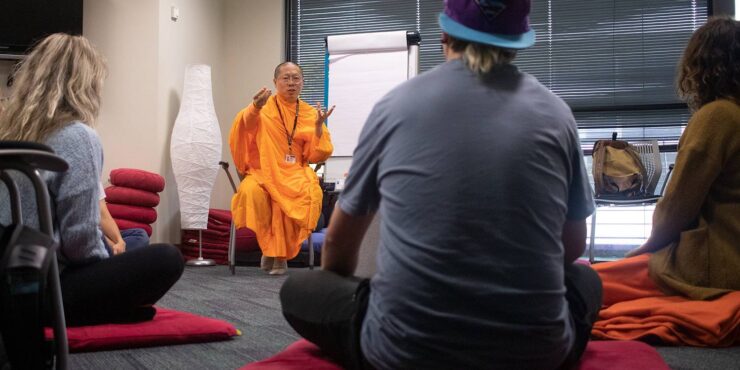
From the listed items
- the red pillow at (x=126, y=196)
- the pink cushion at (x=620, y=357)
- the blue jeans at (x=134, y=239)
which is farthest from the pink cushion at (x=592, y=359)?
the red pillow at (x=126, y=196)

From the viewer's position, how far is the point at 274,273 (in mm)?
4723

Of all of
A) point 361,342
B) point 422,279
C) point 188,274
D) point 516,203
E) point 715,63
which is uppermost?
point 715,63

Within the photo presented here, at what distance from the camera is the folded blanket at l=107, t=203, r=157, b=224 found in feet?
16.6

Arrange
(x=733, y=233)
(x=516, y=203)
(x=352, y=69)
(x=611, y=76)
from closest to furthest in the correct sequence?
(x=516, y=203) < (x=733, y=233) < (x=352, y=69) < (x=611, y=76)

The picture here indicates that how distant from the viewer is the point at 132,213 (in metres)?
5.10

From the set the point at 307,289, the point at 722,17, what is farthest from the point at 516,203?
the point at 722,17

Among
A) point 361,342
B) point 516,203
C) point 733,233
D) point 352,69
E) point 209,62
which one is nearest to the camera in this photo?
point 516,203

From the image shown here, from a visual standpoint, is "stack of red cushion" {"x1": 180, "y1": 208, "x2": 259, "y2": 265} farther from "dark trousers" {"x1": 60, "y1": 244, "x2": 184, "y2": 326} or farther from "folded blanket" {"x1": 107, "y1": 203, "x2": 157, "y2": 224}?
"dark trousers" {"x1": 60, "y1": 244, "x2": 184, "y2": 326}

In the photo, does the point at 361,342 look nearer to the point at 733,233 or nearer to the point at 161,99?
the point at 733,233

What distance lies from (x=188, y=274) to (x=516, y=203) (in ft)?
12.7

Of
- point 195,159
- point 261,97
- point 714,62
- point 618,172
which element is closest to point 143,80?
point 195,159

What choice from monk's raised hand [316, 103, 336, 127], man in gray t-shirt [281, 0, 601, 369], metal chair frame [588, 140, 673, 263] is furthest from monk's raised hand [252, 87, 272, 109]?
man in gray t-shirt [281, 0, 601, 369]

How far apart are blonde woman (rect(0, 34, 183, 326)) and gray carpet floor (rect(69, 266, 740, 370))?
18 cm

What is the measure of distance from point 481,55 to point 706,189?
4.34 ft
